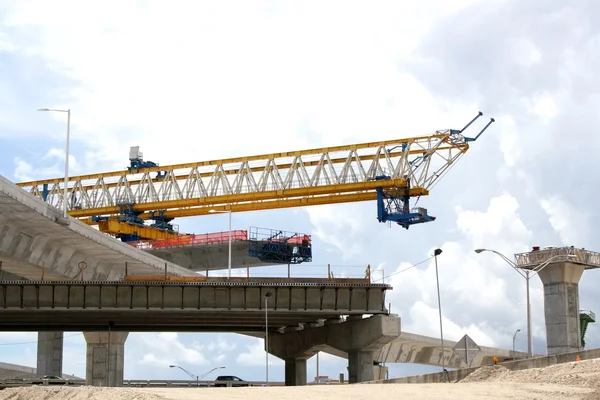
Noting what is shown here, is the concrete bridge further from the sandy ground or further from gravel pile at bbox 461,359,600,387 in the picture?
the sandy ground

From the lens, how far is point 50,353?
76.9 metres

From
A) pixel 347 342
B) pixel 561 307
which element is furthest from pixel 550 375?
pixel 561 307

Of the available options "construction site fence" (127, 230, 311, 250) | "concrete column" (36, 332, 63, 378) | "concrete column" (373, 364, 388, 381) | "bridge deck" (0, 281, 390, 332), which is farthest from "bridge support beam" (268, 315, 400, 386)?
"construction site fence" (127, 230, 311, 250)

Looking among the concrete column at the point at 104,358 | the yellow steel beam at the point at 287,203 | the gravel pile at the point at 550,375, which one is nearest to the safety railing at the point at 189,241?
the yellow steel beam at the point at 287,203

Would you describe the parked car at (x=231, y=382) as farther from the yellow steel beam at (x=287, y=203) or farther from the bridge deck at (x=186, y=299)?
the yellow steel beam at (x=287, y=203)

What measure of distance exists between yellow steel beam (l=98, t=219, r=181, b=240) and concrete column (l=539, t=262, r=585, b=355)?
52.9 meters

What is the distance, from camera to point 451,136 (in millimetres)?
107875

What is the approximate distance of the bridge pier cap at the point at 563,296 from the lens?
7956 cm

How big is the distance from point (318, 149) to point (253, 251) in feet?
45.2

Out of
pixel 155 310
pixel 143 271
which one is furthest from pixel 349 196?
pixel 155 310

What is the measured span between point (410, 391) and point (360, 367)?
2202 cm

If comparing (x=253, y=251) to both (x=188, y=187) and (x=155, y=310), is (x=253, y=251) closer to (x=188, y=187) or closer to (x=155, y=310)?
(x=188, y=187)

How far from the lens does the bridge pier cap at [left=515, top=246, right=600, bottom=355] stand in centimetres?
7956

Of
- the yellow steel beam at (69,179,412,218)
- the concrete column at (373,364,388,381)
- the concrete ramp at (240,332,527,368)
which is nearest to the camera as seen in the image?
the concrete column at (373,364,388,381)
